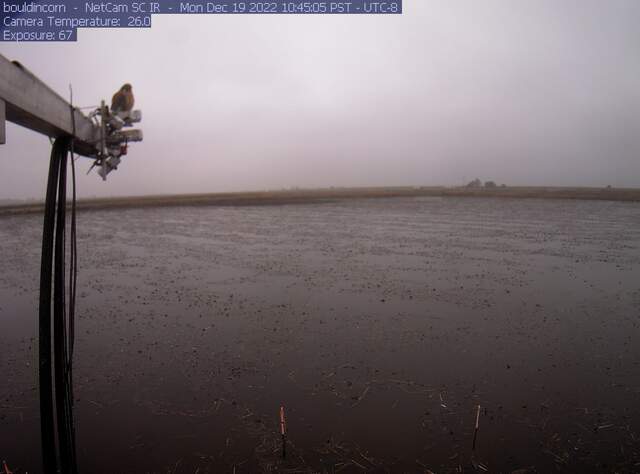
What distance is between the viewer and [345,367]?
29.8ft

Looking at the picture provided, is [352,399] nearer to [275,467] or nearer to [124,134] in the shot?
[275,467]

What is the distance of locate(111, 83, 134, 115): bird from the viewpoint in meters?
4.90

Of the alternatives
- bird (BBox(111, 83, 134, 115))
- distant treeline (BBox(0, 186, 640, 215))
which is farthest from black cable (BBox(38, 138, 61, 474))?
distant treeline (BBox(0, 186, 640, 215))

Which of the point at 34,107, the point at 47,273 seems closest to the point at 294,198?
the point at 47,273

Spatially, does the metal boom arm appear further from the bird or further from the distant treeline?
the distant treeline

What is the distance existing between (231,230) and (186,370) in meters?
28.3

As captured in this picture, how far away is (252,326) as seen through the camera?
465 inches

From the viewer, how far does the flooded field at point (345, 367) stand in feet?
20.7

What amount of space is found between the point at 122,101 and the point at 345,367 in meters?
7.26

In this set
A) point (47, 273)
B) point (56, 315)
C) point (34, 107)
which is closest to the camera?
point (34, 107)

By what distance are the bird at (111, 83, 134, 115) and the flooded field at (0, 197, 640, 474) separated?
5.53m

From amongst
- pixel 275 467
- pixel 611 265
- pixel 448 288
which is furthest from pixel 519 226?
pixel 275 467

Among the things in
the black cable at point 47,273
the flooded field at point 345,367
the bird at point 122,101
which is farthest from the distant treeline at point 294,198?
the black cable at point 47,273

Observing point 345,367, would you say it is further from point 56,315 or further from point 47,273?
point 47,273
